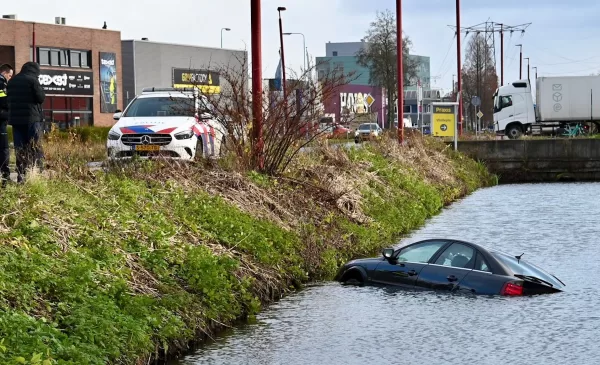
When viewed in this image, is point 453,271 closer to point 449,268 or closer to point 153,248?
point 449,268

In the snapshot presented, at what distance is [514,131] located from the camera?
6700cm

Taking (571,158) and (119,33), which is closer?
(571,158)

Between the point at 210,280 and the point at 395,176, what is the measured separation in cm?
1799

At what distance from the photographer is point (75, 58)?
84562 mm

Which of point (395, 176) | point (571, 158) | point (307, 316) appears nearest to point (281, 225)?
point (307, 316)

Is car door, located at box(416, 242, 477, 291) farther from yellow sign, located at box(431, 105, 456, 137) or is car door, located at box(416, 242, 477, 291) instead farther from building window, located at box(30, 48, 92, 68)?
building window, located at box(30, 48, 92, 68)

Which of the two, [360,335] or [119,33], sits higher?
[119,33]

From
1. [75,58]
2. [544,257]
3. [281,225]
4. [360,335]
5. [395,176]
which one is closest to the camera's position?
[360,335]

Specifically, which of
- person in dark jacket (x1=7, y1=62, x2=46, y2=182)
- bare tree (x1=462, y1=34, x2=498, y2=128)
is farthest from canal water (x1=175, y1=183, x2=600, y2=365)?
bare tree (x1=462, y1=34, x2=498, y2=128)

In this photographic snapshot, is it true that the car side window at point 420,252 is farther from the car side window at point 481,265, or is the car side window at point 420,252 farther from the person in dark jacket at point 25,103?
the person in dark jacket at point 25,103

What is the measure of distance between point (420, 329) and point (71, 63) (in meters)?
72.1

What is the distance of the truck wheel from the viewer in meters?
66.9

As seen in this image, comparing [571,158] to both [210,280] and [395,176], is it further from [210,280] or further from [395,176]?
[210,280]

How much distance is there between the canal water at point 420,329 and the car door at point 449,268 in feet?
0.83
